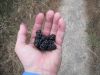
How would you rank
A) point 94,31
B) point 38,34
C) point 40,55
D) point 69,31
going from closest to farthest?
point 40,55, point 38,34, point 94,31, point 69,31

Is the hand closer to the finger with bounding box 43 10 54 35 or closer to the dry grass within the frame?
the finger with bounding box 43 10 54 35

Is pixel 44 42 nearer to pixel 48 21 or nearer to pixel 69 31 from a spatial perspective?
pixel 48 21

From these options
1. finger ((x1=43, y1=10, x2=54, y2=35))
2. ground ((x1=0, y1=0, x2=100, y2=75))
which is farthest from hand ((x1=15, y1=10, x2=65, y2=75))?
ground ((x1=0, y1=0, x2=100, y2=75))

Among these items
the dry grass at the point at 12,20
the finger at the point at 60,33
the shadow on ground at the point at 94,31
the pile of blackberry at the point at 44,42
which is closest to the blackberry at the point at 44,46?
the pile of blackberry at the point at 44,42

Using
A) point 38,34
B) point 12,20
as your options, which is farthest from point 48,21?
point 12,20

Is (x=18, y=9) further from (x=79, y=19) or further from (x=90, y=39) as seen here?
(x=90, y=39)

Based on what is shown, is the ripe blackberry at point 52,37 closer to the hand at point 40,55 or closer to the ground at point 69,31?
the hand at point 40,55
